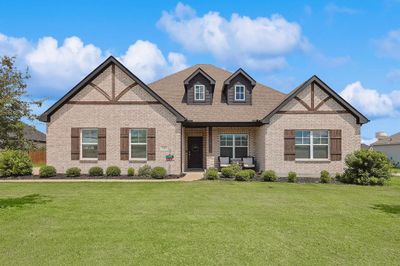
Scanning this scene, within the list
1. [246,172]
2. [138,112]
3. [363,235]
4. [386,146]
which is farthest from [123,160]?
[386,146]

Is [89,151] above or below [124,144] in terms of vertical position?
below

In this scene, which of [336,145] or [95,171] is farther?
[336,145]

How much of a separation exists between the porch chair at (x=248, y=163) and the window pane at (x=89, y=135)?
896cm

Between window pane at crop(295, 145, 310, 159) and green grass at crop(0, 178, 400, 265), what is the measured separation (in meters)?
6.44

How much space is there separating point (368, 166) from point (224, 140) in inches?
329

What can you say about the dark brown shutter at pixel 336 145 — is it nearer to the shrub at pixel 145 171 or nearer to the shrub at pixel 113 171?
the shrub at pixel 145 171

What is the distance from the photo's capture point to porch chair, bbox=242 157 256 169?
21.4 meters

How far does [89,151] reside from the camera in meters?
20.5

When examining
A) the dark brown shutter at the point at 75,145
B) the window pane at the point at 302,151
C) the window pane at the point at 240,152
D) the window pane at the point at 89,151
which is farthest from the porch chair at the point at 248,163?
the dark brown shutter at the point at 75,145

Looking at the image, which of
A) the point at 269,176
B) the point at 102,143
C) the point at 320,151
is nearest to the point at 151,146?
the point at 102,143

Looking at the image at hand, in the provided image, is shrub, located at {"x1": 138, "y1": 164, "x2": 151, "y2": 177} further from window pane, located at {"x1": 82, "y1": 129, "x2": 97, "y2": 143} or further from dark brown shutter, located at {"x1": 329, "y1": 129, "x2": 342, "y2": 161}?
dark brown shutter, located at {"x1": 329, "y1": 129, "x2": 342, "y2": 161}

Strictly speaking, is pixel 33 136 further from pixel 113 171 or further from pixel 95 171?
pixel 113 171

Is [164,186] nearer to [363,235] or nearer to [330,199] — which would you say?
[330,199]

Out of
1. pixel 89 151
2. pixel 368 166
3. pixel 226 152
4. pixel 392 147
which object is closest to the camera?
pixel 368 166
